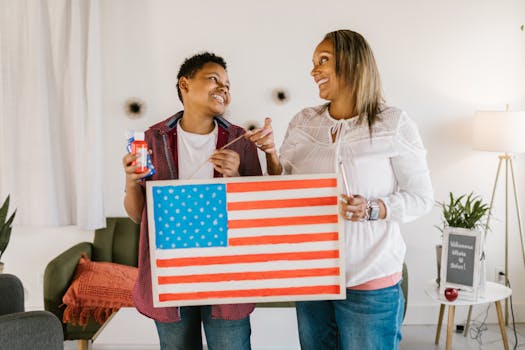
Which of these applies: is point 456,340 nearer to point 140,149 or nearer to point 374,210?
point 374,210

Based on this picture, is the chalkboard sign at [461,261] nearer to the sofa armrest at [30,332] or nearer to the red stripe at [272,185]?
the red stripe at [272,185]

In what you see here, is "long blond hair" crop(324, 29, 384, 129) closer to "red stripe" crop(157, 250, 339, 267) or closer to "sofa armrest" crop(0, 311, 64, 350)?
"red stripe" crop(157, 250, 339, 267)

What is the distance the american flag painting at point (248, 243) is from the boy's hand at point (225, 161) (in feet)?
0.16

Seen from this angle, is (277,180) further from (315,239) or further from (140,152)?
(140,152)

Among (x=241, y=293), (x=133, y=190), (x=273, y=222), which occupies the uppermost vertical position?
(x=133, y=190)

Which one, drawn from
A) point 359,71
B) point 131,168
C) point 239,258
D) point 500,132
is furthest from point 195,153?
point 500,132

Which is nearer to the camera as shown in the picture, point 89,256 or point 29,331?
point 29,331

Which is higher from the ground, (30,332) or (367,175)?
(367,175)

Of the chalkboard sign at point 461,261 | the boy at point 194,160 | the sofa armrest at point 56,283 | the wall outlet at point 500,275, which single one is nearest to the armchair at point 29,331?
the boy at point 194,160

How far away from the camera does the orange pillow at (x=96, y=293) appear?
326cm

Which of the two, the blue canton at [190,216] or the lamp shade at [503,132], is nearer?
the blue canton at [190,216]

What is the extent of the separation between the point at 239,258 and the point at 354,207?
405 mm

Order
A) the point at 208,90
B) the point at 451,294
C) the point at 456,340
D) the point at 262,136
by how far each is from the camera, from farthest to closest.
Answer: the point at 456,340
the point at 451,294
the point at 208,90
the point at 262,136

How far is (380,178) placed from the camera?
1636 millimetres
